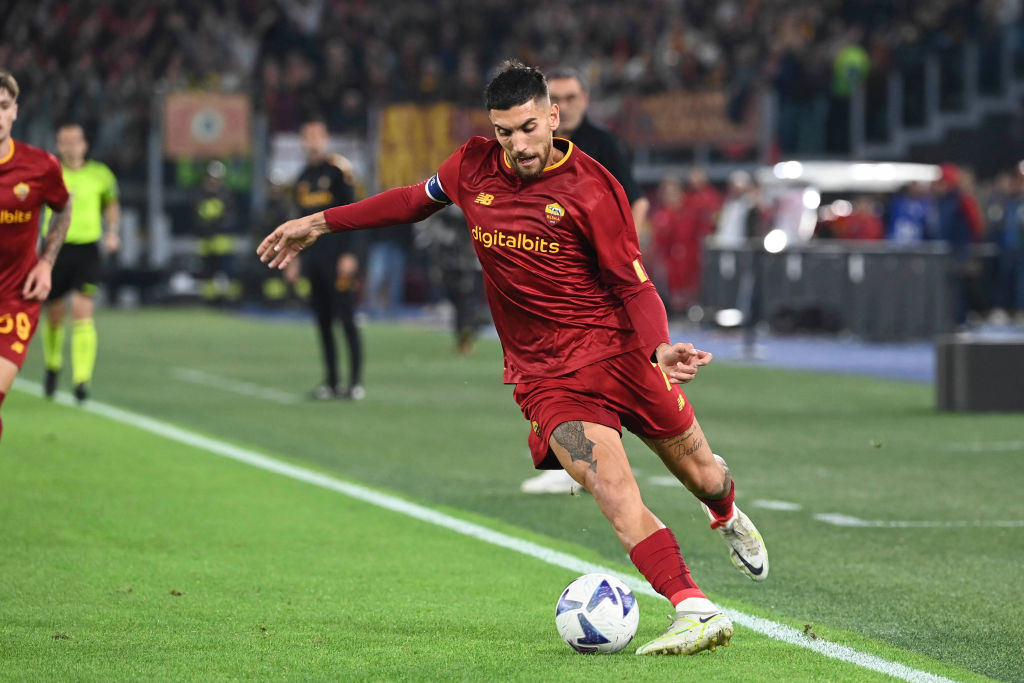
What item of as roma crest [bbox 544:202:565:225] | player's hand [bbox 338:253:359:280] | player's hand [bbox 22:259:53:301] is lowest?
player's hand [bbox 338:253:359:280]

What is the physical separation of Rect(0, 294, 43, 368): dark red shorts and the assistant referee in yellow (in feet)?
19.3

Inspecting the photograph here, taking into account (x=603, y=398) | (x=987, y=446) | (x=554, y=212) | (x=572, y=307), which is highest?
(x=554, y=212)

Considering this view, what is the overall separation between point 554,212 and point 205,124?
88.1 feet

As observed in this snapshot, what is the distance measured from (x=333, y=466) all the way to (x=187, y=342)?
12621 mm

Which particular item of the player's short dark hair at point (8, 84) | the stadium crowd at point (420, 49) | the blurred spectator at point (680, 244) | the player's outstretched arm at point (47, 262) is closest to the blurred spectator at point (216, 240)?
the stadium crowd at point (420, 49)

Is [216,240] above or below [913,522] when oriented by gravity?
above

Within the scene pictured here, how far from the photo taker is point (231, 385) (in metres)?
16.7

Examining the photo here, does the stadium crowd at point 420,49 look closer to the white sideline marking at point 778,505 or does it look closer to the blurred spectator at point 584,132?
the white sideline marking at point 778,505

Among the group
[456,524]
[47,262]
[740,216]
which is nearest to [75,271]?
[47,262]

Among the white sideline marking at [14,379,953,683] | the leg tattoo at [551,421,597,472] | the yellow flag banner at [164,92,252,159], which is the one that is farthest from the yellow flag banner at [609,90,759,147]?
the leg tattoo at [551,421,597,472]

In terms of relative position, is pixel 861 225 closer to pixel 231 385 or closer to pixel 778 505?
pixel 231 385

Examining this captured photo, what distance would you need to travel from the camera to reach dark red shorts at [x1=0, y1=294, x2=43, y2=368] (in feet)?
26.7

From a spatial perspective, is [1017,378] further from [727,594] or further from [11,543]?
[11,543]

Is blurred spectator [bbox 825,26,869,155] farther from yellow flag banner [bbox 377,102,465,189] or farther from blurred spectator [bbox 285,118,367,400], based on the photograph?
blurred spectator [bbox 285,118,367,400]
